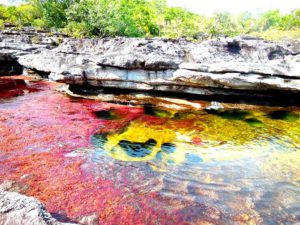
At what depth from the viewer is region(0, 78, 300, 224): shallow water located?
6691mm

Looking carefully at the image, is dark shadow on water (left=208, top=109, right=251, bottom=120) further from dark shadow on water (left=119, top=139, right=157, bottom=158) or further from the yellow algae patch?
dark shadow on water (left=119, top=139, right=157, bottom=158)

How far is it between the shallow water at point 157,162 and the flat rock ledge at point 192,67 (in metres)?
1.76

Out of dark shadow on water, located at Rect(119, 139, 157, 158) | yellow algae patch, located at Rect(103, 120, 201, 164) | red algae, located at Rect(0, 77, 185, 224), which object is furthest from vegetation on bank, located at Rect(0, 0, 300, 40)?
dark shadow on water, located at Rect(119, 139, 157, 158)

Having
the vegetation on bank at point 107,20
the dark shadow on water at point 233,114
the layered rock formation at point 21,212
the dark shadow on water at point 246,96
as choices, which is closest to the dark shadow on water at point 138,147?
the dark shadow on water at point 233,114

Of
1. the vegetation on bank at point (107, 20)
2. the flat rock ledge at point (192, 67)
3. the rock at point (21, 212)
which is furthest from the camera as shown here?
the vegetation on bank at point (107, 20)

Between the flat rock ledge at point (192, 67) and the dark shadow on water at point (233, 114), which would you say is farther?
the dark shadow on water at point (233, 114)

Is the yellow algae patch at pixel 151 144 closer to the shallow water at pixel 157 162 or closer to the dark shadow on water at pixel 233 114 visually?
the shallow water at pixel 157 162

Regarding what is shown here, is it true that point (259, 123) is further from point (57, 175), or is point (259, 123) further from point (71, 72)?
point (71, 72)

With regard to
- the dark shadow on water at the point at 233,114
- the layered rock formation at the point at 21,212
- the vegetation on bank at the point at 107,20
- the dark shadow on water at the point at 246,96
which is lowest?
the dark shadow on water at the point at 233,114

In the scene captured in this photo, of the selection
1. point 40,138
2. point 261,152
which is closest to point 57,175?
point 40,138

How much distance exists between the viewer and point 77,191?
289 inches

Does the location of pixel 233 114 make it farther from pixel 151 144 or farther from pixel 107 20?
pixel 107 20

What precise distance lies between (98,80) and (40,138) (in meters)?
6.87

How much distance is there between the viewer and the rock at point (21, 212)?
391 cm
